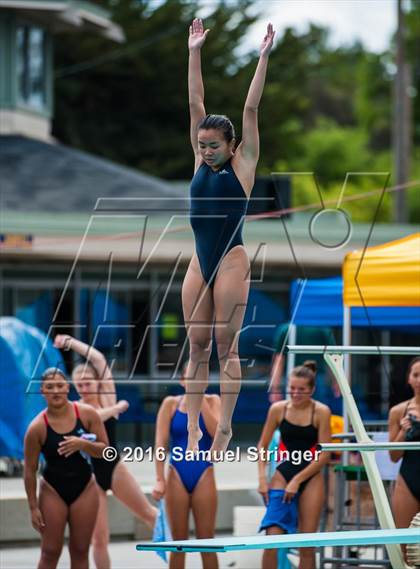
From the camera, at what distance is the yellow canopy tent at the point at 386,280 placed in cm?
1062

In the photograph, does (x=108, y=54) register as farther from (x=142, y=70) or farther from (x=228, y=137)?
(x=228, y=137)

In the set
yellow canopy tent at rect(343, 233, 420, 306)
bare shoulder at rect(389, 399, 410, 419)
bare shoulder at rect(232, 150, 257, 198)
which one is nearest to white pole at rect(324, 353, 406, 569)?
bare shoulder at rect(232, 150, 257, 198)

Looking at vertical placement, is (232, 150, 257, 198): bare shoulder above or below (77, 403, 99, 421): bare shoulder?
above

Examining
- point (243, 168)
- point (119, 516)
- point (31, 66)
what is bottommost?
point (119, 516)

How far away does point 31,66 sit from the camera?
28.1 meters

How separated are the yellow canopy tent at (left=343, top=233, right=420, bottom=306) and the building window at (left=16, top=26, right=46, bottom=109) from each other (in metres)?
17.5

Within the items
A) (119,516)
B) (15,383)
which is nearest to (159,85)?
(15,383)

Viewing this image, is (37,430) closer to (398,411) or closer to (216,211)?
(398,411)

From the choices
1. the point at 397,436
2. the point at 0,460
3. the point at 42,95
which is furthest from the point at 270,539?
the point at 42,95

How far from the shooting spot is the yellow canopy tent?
1062 centimetres

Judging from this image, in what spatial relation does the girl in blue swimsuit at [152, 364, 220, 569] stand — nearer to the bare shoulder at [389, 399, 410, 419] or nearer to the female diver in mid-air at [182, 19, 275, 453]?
the bare shoulder at [389, 399, 410, 419]

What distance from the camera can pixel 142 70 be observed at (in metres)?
39.9

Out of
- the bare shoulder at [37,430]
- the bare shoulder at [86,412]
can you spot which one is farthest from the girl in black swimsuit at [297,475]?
the bare shoulder at [37,430]

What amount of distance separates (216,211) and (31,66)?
2206 centimetres
